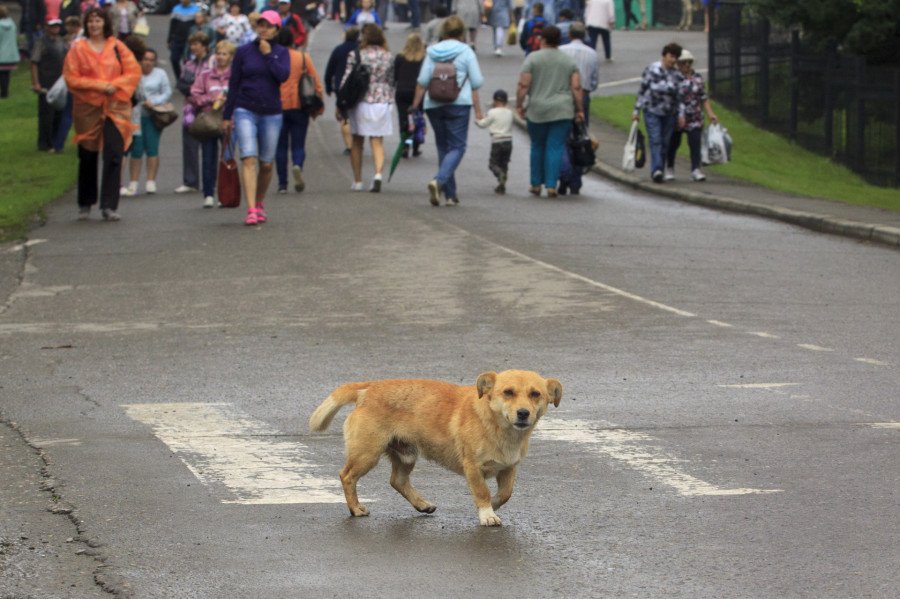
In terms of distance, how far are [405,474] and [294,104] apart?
46.3 ft

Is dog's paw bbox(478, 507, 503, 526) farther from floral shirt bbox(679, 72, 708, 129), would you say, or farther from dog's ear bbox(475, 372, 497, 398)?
floral shirt bbox(679, 72, 708, 129)

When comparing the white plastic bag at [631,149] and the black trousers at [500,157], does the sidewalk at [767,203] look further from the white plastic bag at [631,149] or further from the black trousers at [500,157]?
the black trousers at [500,157]

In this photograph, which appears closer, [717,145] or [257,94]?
[257,94]

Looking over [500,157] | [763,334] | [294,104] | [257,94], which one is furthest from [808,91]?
[763,334]

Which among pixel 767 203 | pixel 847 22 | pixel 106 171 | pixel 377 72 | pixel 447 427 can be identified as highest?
pixel 847 22

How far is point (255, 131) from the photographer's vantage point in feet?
58.1

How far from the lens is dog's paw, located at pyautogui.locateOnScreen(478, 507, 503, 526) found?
6941 mm

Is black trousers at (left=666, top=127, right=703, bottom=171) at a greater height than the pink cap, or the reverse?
the pink cap

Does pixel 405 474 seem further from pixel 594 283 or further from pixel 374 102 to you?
pixel 374 102

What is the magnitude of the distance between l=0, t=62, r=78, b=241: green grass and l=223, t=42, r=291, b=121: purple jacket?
274 centimetres

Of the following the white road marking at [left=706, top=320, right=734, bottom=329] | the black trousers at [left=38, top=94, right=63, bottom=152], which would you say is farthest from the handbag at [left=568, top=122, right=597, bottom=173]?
the white road marking at [left=706, top=320, right=734, bottom=329]

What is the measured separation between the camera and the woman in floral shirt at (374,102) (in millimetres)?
20906

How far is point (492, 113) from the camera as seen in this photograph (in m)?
22.2

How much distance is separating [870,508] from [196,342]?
588 centimetres
